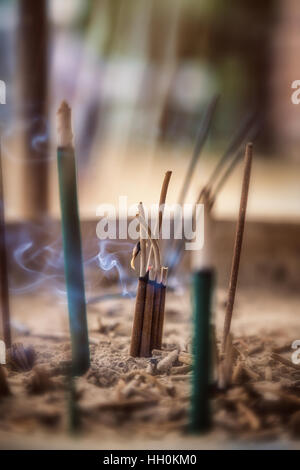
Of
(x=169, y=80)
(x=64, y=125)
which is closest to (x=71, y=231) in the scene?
(x=64, y=125)

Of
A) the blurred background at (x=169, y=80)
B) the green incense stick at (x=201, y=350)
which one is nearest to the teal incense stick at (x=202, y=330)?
the green incense stick at (x=201, y=350)

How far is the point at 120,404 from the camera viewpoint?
2.34 feet

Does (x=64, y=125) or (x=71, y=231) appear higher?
(x=64, y=125)

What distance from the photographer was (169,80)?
3.56 meters

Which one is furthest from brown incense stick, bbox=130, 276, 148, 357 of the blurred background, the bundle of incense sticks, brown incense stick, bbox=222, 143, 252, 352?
the blurred background

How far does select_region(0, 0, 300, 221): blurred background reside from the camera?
125 inches

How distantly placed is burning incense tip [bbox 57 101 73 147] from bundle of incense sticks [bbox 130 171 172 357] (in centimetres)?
15

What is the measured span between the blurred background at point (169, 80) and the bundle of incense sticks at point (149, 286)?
194cm

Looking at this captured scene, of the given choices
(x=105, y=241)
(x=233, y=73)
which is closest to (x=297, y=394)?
(x=105, y=241)

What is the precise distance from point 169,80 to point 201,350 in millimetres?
3166

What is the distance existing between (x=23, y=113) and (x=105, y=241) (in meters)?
0.80

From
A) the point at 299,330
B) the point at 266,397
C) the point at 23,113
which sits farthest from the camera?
the point at 23,113

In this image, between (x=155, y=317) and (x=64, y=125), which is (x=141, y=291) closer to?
(x=155, y=317)

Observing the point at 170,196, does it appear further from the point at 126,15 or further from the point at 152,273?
the point at 126,15
